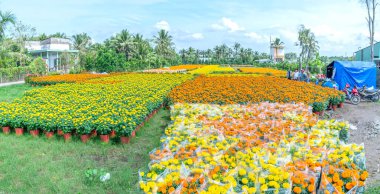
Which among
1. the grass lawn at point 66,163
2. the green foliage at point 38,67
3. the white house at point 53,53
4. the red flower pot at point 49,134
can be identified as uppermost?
the white house at point 53,53

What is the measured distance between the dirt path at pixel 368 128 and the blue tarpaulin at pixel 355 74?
8.97ft

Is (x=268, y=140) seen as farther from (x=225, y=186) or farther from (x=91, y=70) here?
(x=91, y=70)

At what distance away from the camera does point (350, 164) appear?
146 inches

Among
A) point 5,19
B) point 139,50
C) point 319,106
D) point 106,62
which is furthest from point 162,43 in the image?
point 319,106

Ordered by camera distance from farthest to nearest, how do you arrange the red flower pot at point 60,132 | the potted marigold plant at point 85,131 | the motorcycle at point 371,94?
the motorcycle at point 371,94 → the red flower pot at point 60,132 → the potted marigold plant at point 85,131

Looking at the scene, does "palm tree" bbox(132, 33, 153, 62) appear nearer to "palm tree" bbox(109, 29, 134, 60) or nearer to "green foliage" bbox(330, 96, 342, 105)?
"palm tree" bbox(109, 29, 134, 60)

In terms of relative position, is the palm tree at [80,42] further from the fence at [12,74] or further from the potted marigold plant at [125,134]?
the potted marigold plant at [125,134]

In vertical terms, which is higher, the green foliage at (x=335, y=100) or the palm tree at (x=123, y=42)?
the palm tree at (x=123, y=42)

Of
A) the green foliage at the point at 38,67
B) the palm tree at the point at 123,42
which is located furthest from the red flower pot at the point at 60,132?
the palm tree at the point at 123,42

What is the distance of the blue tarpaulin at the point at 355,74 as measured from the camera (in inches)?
653

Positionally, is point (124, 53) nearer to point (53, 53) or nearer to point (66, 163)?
point (53, 53)

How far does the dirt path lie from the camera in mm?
6170

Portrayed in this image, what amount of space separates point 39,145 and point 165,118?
4.26m

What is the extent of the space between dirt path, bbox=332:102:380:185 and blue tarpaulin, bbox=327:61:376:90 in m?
2.73
